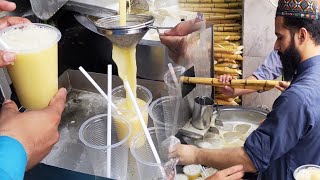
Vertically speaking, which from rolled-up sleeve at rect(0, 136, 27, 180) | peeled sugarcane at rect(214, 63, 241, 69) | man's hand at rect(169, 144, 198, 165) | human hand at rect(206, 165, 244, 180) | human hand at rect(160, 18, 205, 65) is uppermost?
human hand at rect(160, 18, 205, 65)

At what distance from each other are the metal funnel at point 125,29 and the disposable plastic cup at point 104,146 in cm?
36

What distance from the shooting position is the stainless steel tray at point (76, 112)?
1674 mm

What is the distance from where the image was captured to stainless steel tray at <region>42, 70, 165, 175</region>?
1.67m

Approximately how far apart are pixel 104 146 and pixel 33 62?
0.43 meters

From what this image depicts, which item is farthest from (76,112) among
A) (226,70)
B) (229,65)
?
(229,65)

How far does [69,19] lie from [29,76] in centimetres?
Answer: 143

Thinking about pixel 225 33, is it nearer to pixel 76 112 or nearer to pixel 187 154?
pixel 187 154

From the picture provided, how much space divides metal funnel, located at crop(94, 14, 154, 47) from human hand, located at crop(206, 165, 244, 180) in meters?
0.99

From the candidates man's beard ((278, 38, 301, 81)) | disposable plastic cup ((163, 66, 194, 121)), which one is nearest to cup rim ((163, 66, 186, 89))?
disposable plastic cup ((163, 66, 194, 121))

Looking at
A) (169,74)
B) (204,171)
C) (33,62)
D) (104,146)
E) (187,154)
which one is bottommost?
(204,171)

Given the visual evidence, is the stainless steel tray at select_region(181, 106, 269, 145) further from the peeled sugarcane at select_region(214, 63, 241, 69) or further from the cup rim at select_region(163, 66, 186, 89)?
the peeled sugarcane at select_region(214, 63, 241, 69)

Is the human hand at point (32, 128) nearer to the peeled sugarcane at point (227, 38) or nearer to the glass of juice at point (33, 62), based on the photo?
the glass of juice at point (33, 62)

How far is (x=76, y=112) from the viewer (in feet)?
6.78

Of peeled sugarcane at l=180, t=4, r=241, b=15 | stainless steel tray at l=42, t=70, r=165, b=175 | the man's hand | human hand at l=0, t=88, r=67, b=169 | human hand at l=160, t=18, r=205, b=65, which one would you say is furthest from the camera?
peeled sugarcane at l=180, t=4, r=241, b=15
